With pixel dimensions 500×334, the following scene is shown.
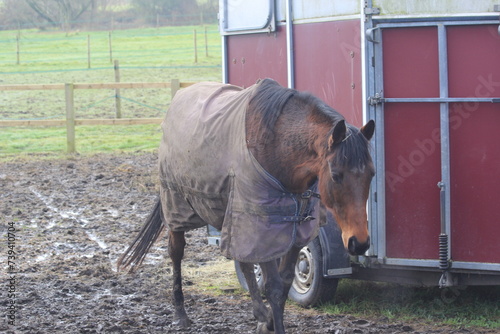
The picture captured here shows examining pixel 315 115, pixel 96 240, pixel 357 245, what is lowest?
pixel 96 240

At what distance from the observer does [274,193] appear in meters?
4.16

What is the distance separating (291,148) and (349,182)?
1.61 feet

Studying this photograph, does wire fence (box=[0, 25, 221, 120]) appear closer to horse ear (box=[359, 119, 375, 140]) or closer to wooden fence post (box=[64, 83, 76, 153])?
wooden fence post (box=[64, 83, 76, 153])

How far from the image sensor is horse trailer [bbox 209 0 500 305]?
4.72 m

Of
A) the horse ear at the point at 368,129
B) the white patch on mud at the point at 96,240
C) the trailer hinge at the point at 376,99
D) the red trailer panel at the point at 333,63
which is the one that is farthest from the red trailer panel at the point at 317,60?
the white patch on mud at the point at 96,240

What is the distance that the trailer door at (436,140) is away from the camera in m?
4.72

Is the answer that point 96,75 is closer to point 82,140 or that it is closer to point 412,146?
point 82,140

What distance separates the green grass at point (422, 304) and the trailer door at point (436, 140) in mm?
407

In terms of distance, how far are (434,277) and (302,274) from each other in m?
0.97

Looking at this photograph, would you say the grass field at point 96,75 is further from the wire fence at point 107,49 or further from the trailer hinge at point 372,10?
the trailer hinge at point 372,10

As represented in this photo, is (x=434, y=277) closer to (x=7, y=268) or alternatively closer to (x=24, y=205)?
(x=7, y=268)

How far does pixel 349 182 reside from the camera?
3719 millimetres

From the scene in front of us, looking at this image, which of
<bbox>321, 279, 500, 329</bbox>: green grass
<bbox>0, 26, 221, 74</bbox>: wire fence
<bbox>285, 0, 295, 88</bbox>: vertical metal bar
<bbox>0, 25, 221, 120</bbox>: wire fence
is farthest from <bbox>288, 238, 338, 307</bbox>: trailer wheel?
<bbox>0, 26, 221, 74</bbox>: wire fence

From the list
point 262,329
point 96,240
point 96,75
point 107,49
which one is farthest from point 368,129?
point 107,49
